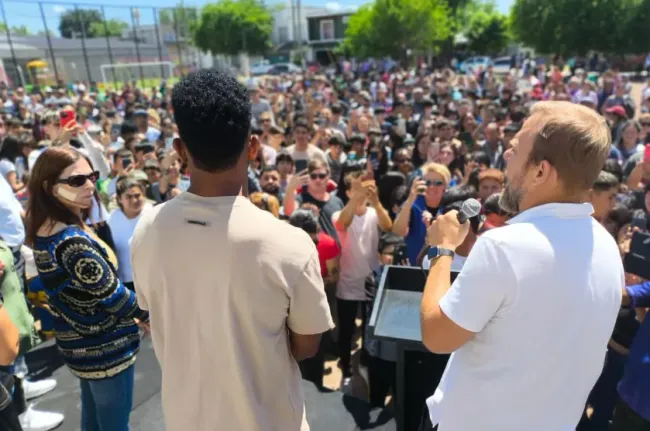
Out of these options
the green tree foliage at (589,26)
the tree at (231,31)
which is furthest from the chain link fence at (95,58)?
the green tree foliage at (589,26)

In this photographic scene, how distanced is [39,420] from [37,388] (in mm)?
394

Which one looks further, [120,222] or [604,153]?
[120,222]

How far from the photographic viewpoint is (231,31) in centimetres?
5466

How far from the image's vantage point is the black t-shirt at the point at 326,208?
374 cm

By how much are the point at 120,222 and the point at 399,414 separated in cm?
250

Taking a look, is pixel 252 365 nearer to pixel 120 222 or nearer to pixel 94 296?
pixel 94 296

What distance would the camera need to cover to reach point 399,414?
2.39 m

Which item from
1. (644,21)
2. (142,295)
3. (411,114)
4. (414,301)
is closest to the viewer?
(142,295)

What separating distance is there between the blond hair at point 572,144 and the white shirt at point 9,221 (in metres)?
3.38

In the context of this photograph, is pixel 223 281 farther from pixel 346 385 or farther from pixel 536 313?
pixel 346 385

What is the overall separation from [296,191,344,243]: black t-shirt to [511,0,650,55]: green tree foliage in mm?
35284

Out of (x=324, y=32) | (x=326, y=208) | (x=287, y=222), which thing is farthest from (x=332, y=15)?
(x=287, y=222)

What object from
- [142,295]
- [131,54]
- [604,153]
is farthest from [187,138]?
[131,54]

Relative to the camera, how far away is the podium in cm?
203
